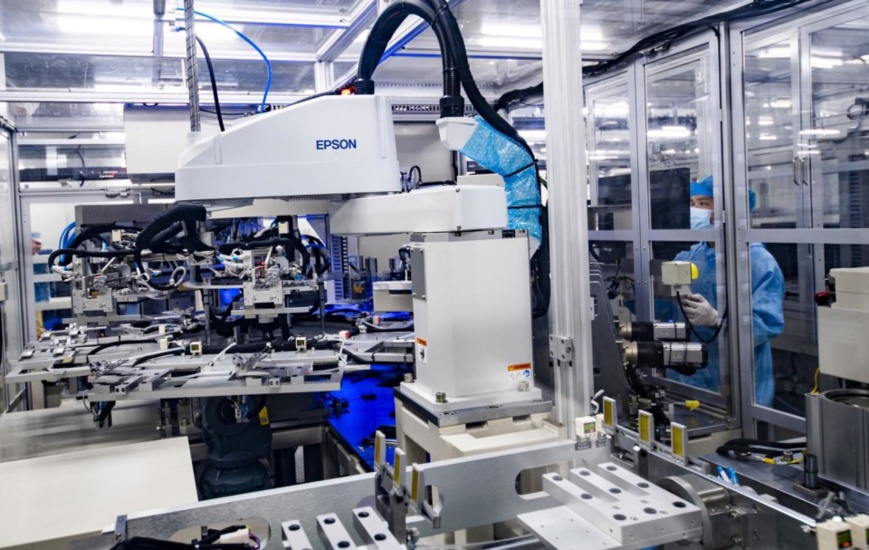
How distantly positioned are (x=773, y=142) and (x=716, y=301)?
2.98ft

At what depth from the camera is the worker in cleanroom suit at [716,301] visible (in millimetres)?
3691

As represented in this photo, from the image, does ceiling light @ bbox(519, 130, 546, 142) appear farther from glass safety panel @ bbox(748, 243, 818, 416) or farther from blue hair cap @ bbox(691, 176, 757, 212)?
glass safety panel @ bbox(748, 243, 818, 416)

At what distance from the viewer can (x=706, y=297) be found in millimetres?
3988

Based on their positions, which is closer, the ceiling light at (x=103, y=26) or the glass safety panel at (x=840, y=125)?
the glass safety panel at (x=840, y=125)

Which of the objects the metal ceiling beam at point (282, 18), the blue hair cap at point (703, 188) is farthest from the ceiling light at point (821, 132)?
the metal ceiling beam at point (282, 18)

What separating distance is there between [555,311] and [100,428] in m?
2.52

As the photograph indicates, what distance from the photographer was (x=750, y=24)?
11.8 ft

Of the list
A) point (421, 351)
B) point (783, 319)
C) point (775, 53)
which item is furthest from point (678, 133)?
point (421, 351)

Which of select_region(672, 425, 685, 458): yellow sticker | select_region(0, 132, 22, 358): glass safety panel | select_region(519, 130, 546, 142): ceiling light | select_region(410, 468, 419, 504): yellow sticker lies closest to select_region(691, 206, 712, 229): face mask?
select_region(519, 130, 546, 142): ceiling light

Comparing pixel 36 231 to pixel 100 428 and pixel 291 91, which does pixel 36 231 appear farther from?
pixel 100 428

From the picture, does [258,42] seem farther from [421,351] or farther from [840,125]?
[840,125]

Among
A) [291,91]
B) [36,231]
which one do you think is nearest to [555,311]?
[291,91]

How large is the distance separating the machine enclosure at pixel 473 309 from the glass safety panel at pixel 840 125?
1.96 meters

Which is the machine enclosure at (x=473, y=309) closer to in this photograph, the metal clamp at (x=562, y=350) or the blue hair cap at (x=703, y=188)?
the metal clamp at (x=562, y=350)
